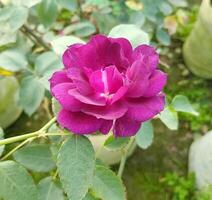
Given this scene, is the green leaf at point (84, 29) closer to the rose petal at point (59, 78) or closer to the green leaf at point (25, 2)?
the green leaf at point (25, 2)

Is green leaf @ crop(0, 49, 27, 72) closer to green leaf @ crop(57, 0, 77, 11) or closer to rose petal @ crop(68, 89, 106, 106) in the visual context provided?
green leaf @ crop(57, 0, 77, 11)

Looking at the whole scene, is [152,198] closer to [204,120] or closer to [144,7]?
[204,120]

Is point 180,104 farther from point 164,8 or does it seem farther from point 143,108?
point 164,8

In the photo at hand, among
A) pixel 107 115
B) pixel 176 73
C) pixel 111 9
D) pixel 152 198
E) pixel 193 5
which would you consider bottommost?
pixel 152 198

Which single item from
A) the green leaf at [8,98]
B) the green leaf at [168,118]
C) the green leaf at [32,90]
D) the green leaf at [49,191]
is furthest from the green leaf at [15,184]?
the green leaf at [8,98]

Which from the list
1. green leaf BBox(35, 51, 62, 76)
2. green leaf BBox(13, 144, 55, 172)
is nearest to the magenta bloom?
green leaf BBox(13, 144, 55, 172)

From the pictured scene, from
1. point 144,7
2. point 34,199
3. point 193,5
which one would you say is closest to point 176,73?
point 193,5

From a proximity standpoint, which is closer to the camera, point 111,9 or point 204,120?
point 111,9

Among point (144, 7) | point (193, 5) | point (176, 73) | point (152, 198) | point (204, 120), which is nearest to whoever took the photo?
point (144, 7)
